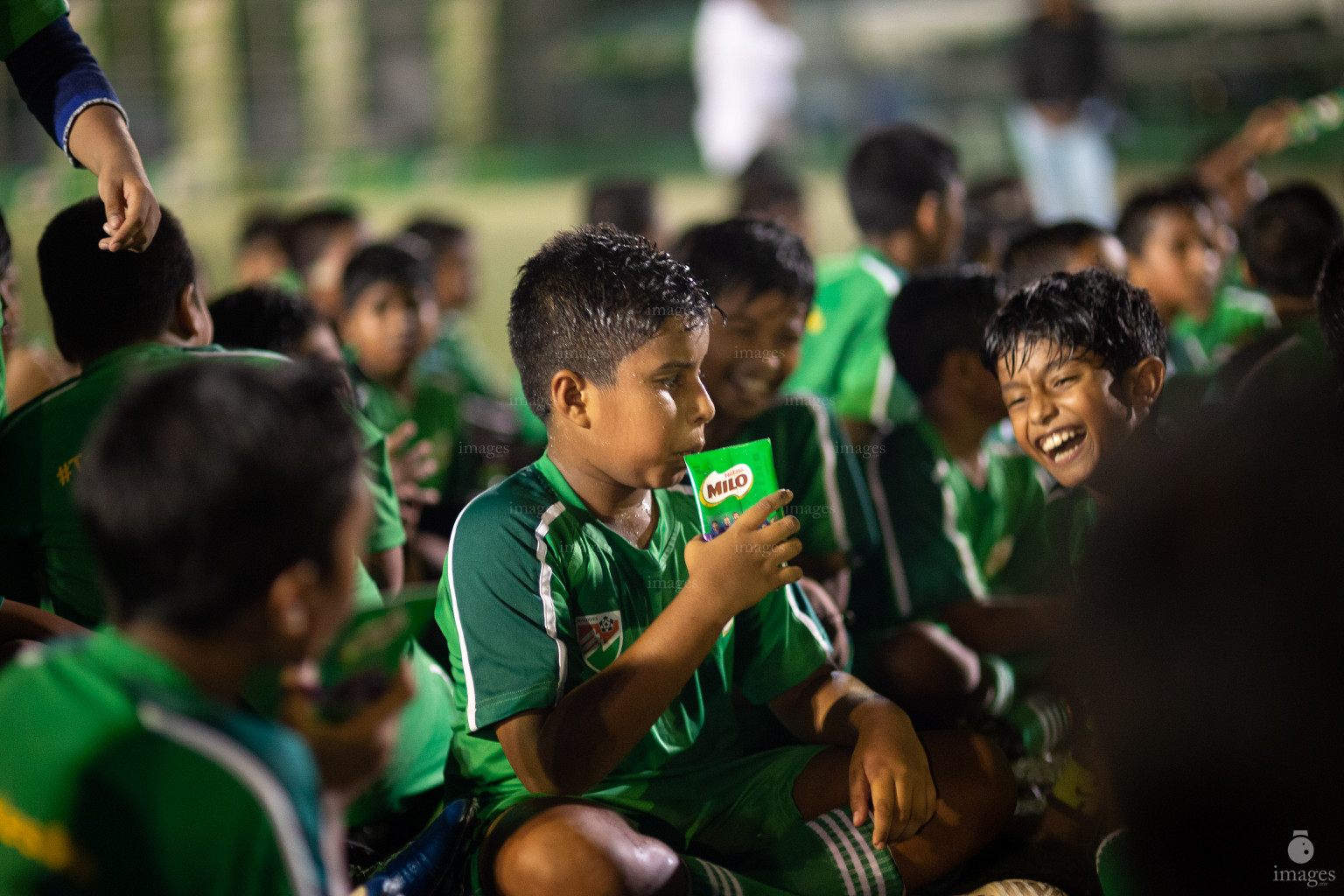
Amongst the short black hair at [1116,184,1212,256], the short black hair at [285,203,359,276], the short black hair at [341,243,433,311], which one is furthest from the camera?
the short black hair at [285,203,359,276]

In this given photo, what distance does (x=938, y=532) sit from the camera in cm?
270

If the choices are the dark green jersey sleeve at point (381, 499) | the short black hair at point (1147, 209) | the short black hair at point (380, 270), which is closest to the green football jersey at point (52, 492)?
the dark green jersey sleeve at point (381, 499)

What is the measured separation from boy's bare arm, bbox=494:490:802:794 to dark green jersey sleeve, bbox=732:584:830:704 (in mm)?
304

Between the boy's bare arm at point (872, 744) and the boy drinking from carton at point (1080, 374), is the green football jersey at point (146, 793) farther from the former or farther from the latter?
the boy drinking from carton at point (1080, 374)

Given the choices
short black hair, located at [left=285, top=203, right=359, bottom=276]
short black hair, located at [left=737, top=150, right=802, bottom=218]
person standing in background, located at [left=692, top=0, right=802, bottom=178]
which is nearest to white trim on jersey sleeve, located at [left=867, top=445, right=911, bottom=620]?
short black hair, located at [left=737, top=150, right=802, bottom=218]

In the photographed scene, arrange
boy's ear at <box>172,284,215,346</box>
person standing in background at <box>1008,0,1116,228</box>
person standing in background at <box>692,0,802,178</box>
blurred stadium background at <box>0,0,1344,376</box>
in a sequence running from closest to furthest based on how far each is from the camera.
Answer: boy's ear at <box>172,284,215,346</box>, person standing in background at <box>1008,0,1116,228</box>, person standing in background at <box>692,0,802,178</box>, blurred stadium background at <box>0,0,1344,376</box>

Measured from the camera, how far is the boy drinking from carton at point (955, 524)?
2.59m

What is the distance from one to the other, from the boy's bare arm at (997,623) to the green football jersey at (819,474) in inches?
10.7

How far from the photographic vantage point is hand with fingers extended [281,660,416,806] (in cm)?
123

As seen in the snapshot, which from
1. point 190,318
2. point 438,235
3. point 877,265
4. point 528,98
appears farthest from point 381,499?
point 528,98

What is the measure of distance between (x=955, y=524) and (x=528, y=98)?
1252 centimetres

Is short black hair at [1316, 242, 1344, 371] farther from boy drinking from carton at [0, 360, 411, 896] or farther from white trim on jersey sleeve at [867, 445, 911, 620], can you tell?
boy drinking from carton at [0, 360, 411, 896]

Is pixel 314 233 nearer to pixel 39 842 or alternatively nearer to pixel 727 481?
pixel 727 481

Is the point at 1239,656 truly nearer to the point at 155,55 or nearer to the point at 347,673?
the point at 347,673
